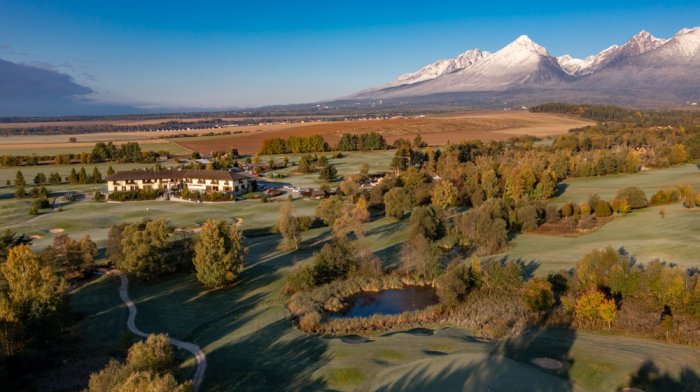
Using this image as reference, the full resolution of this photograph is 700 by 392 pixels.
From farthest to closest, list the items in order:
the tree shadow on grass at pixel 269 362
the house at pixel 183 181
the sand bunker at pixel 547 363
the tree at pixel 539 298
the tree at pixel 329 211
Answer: the house at pixel 183 181
the tree at pixel 329 211
the tree at pixel 539 298
the sand bunker at pixel 547 363
the tree shadow on grass at pixel 269 362

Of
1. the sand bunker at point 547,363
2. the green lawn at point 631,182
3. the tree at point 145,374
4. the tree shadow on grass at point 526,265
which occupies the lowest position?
the tree shadow on grass at point 526,265

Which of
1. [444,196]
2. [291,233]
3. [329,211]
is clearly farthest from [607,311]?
[329,211]

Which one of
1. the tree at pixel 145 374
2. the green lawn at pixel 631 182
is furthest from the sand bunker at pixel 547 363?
the green lawn at pixel 631 182

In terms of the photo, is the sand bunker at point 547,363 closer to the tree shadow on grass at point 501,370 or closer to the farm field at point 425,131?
the tree shadow on grass at point 501,370

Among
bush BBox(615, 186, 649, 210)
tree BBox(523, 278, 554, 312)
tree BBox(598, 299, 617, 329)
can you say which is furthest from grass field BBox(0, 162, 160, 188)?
tree BBox(598, 299, 617, 329)

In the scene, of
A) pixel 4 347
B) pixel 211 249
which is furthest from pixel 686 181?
pixel 4 347

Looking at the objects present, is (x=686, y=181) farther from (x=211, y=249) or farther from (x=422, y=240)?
(x=211, y=249)
